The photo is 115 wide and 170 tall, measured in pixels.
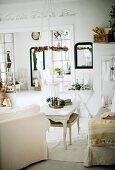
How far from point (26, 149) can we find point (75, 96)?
3.45 meters

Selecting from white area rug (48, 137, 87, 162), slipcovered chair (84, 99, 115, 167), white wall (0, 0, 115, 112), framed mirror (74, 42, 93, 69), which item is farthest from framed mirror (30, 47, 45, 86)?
slipcovered chair (84, 99, 115, 167)

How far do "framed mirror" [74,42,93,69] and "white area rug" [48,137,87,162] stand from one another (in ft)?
7.91

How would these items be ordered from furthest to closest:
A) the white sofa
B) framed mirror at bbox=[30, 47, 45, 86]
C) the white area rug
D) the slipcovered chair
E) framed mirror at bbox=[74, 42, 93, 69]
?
1. framed mirror at bbox=[30, 47, 45, 86]
2. framed mirror at bbox=[74, 42, 93, 69]
3. the white area rug
4. the slipcovered chair
5. the white sofa

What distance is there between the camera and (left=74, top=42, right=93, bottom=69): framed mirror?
696 centimetres

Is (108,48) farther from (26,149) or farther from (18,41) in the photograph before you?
(18,41)

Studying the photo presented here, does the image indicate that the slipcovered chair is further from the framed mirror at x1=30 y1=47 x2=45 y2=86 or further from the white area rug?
the framed mirror at x1=30 y1=47 x2=45 y2=86

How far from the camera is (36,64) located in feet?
39.9

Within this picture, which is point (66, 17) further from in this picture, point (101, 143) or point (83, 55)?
point (101, 143)

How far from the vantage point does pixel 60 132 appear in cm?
577

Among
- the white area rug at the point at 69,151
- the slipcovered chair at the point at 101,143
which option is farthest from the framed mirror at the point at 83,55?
the slipcovered chair at the point at 101,143

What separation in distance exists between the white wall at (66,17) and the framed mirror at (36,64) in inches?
184

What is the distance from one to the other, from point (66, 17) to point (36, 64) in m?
5.38

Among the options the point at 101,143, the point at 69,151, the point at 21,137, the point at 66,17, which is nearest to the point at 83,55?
the point at 66,17

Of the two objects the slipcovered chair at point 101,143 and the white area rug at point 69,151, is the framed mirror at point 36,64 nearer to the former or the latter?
the white area rug at point 69,151
